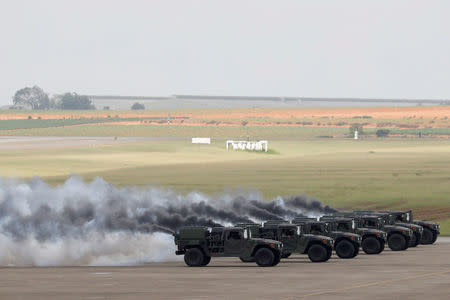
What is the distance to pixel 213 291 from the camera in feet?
133

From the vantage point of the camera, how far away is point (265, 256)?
51.2m

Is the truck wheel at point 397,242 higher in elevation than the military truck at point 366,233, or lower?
lower

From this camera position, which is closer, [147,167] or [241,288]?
[241,288]

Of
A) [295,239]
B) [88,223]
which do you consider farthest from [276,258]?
[88,223]

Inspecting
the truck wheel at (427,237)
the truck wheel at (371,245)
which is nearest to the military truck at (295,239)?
the truck wheel at (371,245)

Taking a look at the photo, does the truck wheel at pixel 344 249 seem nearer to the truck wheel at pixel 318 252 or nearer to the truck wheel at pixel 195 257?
the truck wheel at pixel 318 252

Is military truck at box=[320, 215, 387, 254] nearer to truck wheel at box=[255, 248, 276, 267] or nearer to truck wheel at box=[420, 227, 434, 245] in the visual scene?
truck wheel at box=[420, 227, 434, 245]

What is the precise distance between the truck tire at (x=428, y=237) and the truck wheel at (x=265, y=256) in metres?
19.5

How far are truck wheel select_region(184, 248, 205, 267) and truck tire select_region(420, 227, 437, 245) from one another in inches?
810

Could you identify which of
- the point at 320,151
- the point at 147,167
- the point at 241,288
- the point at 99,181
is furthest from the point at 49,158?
the point at 241,288

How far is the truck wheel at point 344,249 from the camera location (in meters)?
56.6

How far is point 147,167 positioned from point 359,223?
2869 inches

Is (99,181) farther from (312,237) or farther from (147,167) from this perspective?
(147,167)

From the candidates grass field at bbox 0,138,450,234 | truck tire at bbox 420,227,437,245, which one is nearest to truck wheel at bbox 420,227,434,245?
truck tire at bbox 420,227,437,245
